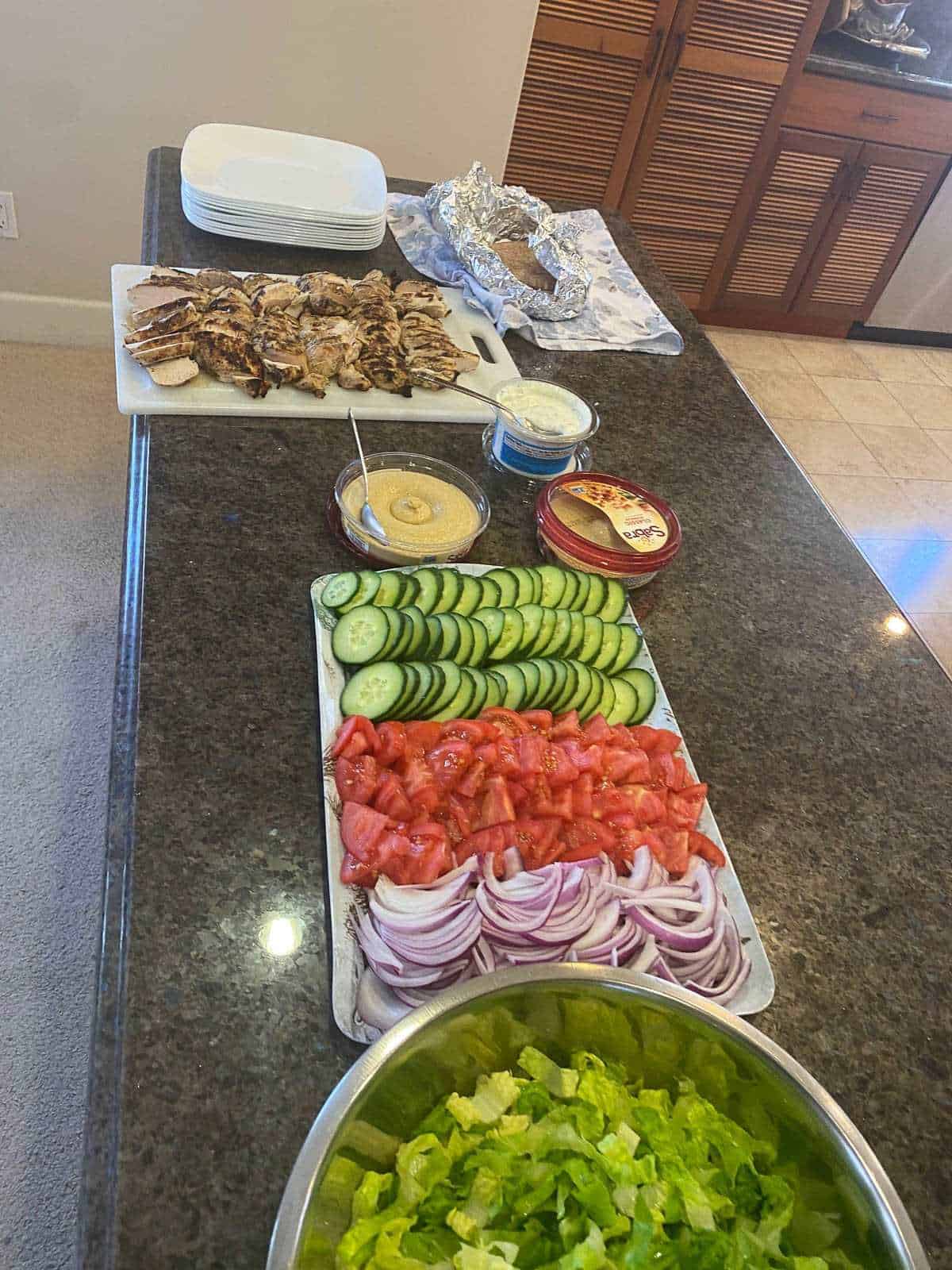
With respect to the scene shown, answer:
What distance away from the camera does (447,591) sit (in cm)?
115

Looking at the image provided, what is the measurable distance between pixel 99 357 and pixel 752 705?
267 centimetres

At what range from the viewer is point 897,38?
3.58m

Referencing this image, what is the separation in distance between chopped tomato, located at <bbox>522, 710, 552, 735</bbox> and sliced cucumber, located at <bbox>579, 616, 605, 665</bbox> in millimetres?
118

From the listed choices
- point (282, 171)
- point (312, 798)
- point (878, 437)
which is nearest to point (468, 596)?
point (312, 798)

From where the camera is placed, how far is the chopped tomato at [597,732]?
104cm

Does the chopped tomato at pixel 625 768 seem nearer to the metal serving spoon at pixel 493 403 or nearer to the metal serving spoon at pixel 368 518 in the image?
the metal serving spoon at pixel 368 518

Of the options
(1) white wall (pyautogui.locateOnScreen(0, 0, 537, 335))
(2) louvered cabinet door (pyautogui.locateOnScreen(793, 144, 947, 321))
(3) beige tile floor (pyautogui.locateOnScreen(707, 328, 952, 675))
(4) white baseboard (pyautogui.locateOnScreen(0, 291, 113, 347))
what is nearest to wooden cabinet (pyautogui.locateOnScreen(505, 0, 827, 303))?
(1) white wall (pyautogui.locateOnScreen(0, 0, 537, 335))

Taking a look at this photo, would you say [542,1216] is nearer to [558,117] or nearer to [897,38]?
[558,117]

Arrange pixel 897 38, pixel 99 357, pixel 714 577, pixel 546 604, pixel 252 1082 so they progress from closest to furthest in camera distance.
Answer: pixel 252 1082
pixel 546 604
pixel 714 577
pixel 99 357
pixel 897 38

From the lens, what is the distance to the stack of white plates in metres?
1.80


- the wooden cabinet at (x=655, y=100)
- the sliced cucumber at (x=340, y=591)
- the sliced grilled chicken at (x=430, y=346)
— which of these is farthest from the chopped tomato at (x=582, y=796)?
the wooden cabinet at (x=655, y=100)

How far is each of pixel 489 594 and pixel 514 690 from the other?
6.1 inches

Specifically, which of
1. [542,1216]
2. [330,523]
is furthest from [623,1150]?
[330,523]

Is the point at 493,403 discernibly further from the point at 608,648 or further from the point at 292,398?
the point at 608,648
